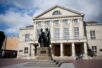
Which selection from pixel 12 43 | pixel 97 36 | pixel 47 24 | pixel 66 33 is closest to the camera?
pixel 97 36

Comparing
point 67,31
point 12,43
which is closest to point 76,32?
point 67,31

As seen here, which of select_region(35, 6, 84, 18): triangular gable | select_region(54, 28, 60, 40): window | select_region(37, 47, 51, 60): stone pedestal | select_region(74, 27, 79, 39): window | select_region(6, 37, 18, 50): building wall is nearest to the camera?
Answer: select_region(37, 47, 51, 60): stone pedestal

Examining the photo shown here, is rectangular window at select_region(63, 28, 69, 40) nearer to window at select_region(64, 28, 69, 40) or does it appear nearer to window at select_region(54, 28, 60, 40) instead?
window at select_region(64, 28, 69, 40)

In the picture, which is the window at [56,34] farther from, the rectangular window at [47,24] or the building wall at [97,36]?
the building wall at [97,36]

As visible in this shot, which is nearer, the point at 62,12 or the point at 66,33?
the point at 66,33

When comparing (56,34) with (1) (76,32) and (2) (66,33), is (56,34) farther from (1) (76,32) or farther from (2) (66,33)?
(1) (76,32)

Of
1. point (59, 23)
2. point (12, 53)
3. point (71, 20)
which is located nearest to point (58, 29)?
point (59, 23)

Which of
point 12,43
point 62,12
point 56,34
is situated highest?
point 62,12

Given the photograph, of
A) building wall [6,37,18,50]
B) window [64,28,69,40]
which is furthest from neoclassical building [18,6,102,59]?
building wall [6,37,18,50]

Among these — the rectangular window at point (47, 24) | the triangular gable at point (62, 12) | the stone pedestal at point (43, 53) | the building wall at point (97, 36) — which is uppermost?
the triangular gable at point (62, 12)

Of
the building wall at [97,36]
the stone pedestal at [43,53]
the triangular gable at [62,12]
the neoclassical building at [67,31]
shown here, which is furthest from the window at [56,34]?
the stone pedestal at [43,53]

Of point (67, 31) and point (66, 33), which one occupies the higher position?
point (67, 31)

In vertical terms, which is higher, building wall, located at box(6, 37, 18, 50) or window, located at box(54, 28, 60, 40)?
window, located at box(54, 28, 60, 40)

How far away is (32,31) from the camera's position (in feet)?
105
